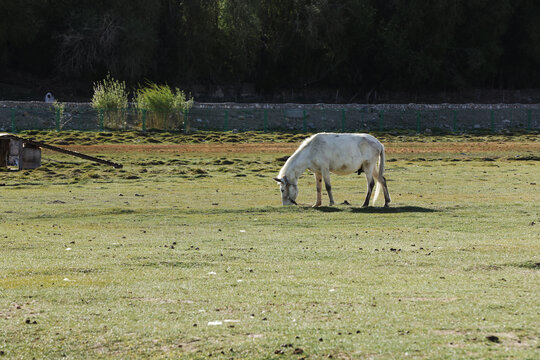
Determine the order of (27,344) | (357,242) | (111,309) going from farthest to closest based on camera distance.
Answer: (357,242)
(111,309)
(27,344)

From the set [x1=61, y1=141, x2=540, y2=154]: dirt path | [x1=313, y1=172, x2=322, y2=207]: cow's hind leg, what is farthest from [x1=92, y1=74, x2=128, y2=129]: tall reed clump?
[x1=313, y1=172, x2=322, y2=207]: cow's hind leg

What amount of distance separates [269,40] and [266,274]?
213ft

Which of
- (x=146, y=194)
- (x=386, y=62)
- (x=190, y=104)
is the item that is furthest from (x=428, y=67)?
(x=146, y=194)

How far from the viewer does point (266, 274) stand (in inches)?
488

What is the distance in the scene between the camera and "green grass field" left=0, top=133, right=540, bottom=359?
8.30 meters

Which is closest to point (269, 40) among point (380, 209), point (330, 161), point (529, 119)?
point (529, 119)

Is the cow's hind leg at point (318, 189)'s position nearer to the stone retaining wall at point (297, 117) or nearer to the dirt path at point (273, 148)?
the dirt path at point (273, 148)

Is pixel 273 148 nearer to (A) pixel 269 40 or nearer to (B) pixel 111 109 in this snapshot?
(B) pixel 111 109

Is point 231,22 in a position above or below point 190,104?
above

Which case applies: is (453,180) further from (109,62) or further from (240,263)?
(109,62)

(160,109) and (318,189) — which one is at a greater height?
(160,109)

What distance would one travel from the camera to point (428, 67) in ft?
244

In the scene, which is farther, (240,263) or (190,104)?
(190,104)

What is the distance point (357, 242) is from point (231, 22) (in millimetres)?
58403
